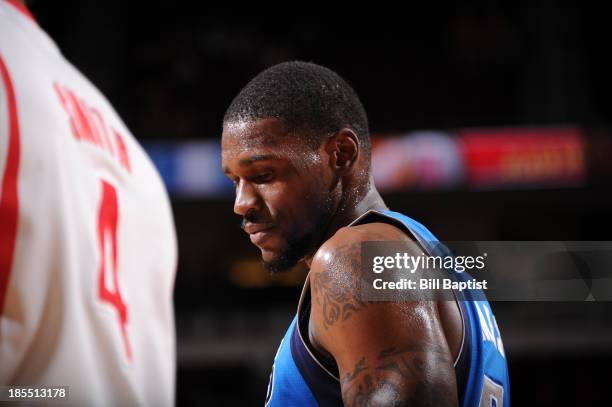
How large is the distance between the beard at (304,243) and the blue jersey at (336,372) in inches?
3.1

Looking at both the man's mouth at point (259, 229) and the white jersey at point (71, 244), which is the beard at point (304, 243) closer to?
the man's mouth at point (259, 229)

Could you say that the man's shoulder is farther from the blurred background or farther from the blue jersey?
the blurred background

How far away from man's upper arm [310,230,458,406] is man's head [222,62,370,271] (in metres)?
0.16

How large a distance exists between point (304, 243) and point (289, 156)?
0.42ft

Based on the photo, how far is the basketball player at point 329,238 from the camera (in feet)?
2.58

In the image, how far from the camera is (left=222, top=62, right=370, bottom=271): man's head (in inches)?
→ 37.9

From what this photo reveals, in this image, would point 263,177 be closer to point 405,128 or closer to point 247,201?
point 247,201

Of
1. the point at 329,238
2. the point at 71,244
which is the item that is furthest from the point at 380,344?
the point at 71,244

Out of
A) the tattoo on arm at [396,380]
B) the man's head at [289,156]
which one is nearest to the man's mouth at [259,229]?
the man's head at [289,156]

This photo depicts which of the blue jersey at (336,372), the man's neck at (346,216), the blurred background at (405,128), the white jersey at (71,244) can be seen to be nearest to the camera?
the white jersey at (71,244)

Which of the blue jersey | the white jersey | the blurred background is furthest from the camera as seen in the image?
the blurred background

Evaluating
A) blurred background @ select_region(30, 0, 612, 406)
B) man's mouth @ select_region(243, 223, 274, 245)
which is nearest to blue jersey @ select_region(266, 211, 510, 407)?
man's mouth @ select_region(243, 223, 274, 245)

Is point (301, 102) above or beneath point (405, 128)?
above

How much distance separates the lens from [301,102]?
3.19ft
